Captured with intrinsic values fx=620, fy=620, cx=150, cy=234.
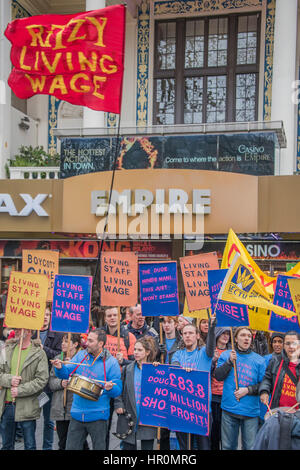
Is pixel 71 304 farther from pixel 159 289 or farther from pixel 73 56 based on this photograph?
pixel 73 56

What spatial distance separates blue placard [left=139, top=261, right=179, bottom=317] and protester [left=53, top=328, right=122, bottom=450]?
3.35 ft

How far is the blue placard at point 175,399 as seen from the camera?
627cm

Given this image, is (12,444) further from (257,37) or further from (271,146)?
(257,37)

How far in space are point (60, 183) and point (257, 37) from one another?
7643mm

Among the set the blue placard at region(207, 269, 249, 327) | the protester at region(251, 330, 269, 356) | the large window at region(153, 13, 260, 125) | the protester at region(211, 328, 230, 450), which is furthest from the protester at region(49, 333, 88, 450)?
the large window at region(153, 13, 260, 125)

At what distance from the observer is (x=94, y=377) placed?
21.9ft

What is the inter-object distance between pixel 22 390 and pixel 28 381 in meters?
0.16

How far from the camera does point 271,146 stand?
15.4 metres

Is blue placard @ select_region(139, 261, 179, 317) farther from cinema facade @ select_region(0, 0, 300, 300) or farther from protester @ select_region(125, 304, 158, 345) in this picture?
cinema facade @ select_region(0, 0, 300, 300)

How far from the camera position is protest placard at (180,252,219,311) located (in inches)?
328

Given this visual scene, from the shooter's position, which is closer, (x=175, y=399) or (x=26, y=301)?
(x=175, y=399)

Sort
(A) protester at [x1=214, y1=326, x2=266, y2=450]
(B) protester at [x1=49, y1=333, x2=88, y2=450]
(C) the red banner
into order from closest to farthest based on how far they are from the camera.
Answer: (A) protester at [x1=214, y1=326, x2=266, y2=450], (B) protester at [x1=49, y1=333, x2=88, y2=450], (C) the red banner

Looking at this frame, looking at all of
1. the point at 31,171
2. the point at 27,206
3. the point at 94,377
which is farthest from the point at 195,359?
the point at 31,171
